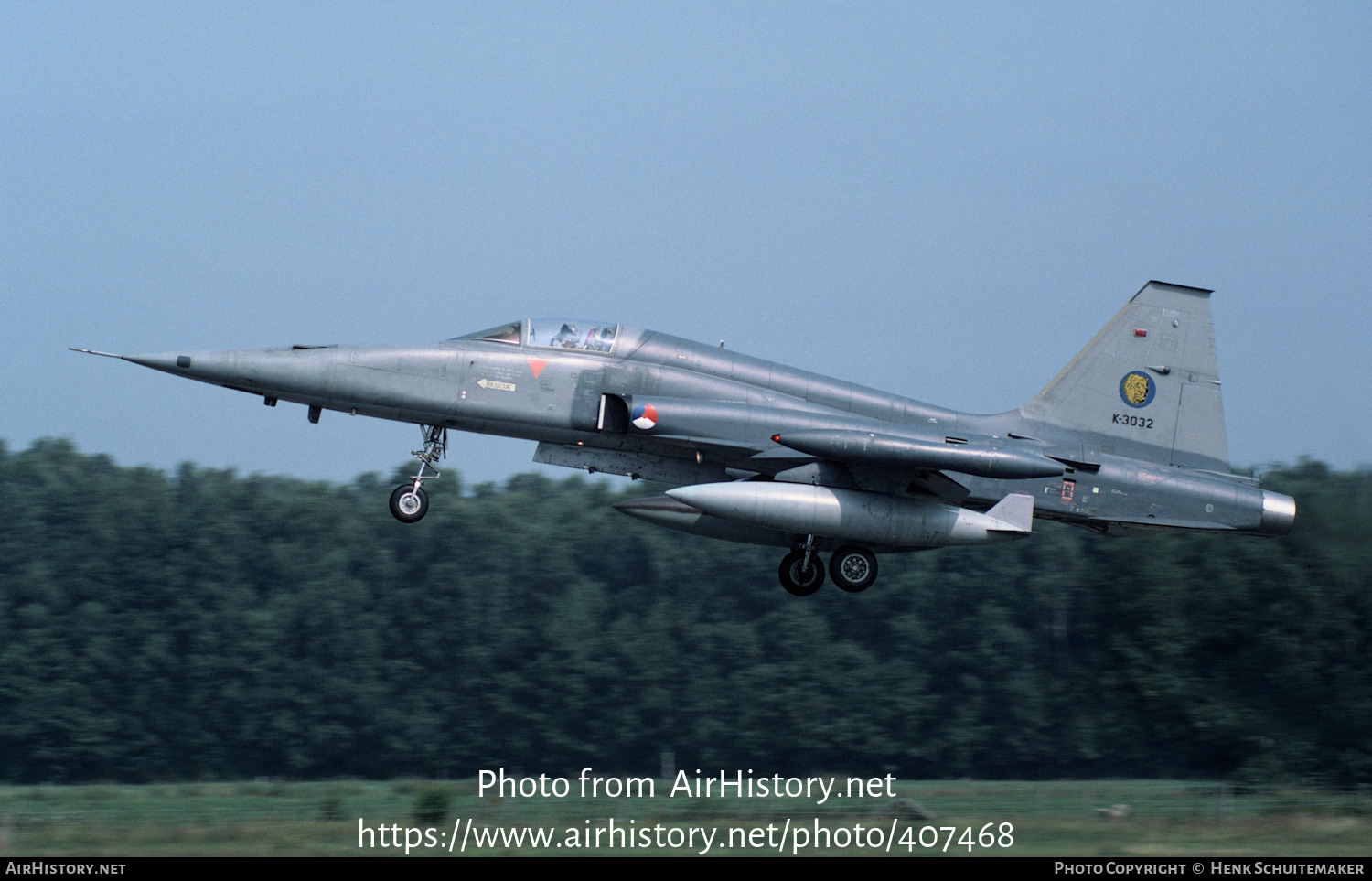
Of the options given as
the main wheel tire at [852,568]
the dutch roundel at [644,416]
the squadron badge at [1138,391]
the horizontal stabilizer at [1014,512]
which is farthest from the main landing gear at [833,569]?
the squadron badge at [1138,391]

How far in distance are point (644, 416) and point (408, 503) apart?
323 cm

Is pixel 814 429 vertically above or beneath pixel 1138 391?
beneath

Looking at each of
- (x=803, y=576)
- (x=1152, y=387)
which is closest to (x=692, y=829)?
(x=803, y=576)

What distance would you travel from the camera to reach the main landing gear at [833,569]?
18547 millimetres

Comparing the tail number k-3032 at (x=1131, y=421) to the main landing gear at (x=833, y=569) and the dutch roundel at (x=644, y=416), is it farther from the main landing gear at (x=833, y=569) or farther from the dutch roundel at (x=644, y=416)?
the dutch roundel at (x=644, y=416)

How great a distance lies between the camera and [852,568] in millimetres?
18609

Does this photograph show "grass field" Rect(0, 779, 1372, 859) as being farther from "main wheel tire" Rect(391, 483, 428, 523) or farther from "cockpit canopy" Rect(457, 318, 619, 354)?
"cockpit canopy" Rect(457, 318, 619, 354)

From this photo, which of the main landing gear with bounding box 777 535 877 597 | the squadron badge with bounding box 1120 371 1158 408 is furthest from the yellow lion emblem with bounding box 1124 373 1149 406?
the main landing gear with bounding box 777 535 877 597

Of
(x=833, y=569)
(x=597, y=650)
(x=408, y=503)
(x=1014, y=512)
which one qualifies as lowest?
(x=597, y=650)

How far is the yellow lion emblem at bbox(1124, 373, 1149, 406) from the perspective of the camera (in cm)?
1962

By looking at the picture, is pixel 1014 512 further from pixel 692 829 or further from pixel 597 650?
pixel 597 650

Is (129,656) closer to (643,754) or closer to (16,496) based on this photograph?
(16,496)

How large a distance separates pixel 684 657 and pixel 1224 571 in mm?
19057

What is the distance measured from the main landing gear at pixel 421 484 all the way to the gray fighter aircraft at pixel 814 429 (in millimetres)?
30
